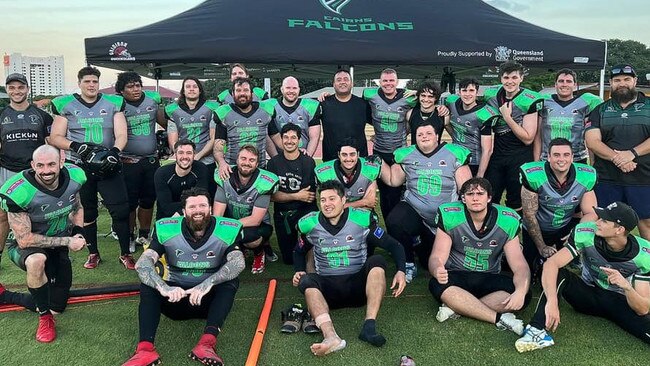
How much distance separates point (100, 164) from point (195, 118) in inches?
45.0

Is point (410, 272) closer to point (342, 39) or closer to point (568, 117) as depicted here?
point (568, 117)

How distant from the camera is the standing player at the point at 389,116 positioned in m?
4.81

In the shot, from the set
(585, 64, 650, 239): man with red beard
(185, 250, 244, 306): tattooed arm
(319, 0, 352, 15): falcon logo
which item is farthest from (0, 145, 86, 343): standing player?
(585, 64, 650, 239): man with red beard

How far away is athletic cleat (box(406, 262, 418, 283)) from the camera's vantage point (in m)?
4.18

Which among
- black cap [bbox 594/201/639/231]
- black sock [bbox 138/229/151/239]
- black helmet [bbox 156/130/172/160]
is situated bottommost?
black sock [bbox 138/229/151/239]

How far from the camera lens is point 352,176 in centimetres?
433

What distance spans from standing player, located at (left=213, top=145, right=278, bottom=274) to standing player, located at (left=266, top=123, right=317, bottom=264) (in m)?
0.17

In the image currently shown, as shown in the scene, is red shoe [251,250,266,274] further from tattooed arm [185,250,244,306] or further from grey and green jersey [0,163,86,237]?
grey and green jersey [0,163,86,237]

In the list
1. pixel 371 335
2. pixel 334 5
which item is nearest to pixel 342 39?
pixel 334 5

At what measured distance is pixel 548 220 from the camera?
13.1ft

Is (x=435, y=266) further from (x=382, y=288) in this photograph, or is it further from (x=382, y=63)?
(x=382, y=63)

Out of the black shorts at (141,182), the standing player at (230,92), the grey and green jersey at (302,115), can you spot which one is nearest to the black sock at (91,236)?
the black shorts at (141,182)

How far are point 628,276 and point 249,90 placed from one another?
349cm

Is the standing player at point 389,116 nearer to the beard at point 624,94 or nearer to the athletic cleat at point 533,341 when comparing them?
the beard at point 624,94
